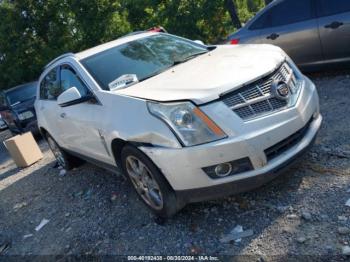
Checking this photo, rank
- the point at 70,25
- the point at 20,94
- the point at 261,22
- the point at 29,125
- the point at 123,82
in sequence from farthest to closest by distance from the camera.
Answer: the point at 70,25 < the point at 20,94 < the point at 29,125 < the point at 261,22 < the point at 123,82

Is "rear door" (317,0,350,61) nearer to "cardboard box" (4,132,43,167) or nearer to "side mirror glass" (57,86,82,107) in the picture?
"side mirror glass" (57,86,82,107)

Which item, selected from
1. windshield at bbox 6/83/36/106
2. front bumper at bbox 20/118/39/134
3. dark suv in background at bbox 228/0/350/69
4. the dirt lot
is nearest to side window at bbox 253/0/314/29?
dark suv in background at bbox 228/0/350/69

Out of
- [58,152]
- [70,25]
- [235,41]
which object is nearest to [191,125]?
[58,152]

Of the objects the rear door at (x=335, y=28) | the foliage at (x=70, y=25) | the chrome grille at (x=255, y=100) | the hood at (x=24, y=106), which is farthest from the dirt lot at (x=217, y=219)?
the foliage at (x=70, y=25)

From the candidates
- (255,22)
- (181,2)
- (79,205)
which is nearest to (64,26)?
(181,2)

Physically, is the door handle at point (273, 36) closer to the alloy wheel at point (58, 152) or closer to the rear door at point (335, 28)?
the rear door at point (335, 28)

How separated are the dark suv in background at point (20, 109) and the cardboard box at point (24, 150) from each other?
2257mm

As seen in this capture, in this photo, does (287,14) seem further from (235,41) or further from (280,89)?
(280,89)

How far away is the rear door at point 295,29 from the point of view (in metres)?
6.58

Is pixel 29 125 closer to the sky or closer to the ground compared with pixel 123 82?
closer to the ground

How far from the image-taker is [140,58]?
15.3ft

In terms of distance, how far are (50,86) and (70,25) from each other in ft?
43.2

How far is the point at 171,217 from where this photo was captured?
3889mm

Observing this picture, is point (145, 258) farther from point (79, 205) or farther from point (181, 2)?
point (181, 2)
